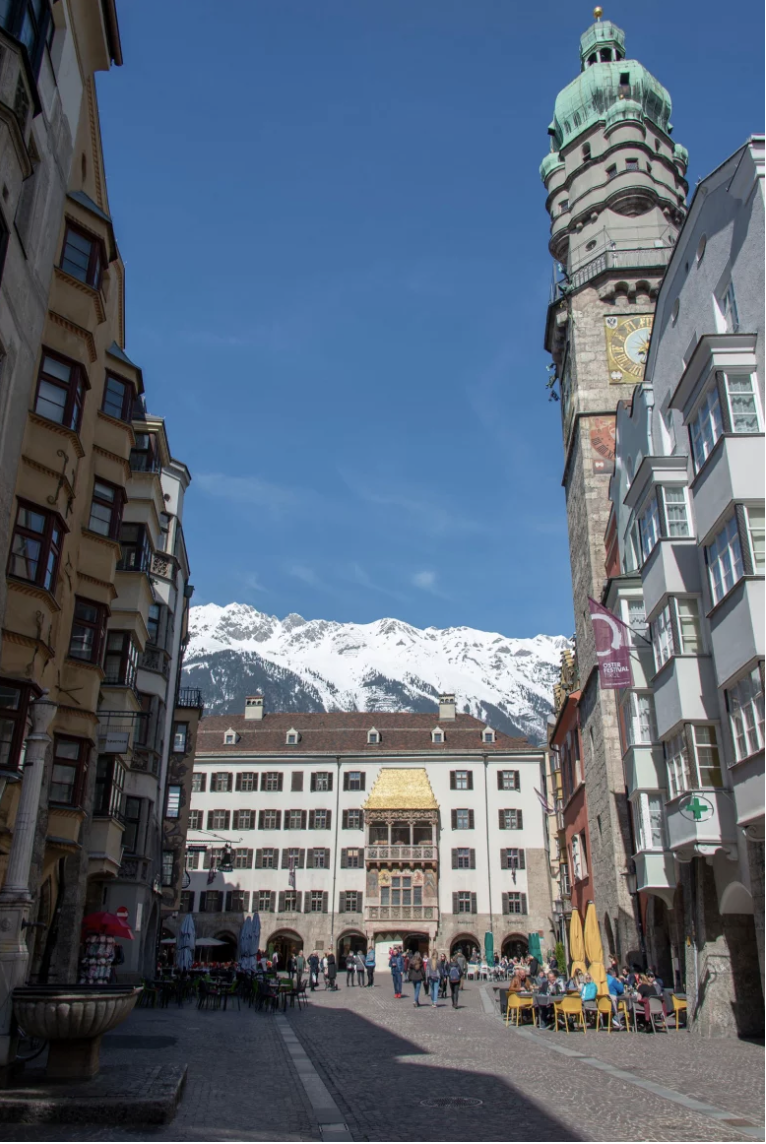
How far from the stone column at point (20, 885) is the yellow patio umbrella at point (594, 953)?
50.8ft

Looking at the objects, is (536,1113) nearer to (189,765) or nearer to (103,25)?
(103,25)

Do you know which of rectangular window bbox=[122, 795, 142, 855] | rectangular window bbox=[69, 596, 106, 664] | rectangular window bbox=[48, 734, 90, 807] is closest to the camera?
rectangular window bbox=[48, 734, 90, 807]

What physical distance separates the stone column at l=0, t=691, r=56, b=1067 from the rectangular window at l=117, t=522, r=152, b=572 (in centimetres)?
1317

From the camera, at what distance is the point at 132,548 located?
27688 mm

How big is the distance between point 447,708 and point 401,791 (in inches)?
490

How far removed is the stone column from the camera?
41.8ft

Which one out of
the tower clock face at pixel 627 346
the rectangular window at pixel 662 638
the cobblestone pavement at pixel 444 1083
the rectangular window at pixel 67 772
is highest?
the tower clock face at pixel 627 346

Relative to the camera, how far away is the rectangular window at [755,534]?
1852cm

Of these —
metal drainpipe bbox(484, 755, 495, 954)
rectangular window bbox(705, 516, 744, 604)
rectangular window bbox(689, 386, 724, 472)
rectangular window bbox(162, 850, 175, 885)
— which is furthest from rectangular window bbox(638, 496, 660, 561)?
metal drainpipe bbox(484, 755, 495, 954)

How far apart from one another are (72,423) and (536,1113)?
14.0 metres

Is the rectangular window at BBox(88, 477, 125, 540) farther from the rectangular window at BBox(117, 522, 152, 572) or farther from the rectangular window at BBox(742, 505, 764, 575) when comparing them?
the rectangular window at BBox(742, 505, 764, 575)

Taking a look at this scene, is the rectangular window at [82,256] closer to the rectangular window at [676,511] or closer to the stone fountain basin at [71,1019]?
the stone fountain basin at [71,1019]

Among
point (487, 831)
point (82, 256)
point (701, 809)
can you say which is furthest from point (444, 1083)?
point (487, 831)

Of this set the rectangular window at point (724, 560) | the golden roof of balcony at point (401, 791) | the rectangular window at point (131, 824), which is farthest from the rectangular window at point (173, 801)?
the rectangular window at point (724, 560)
